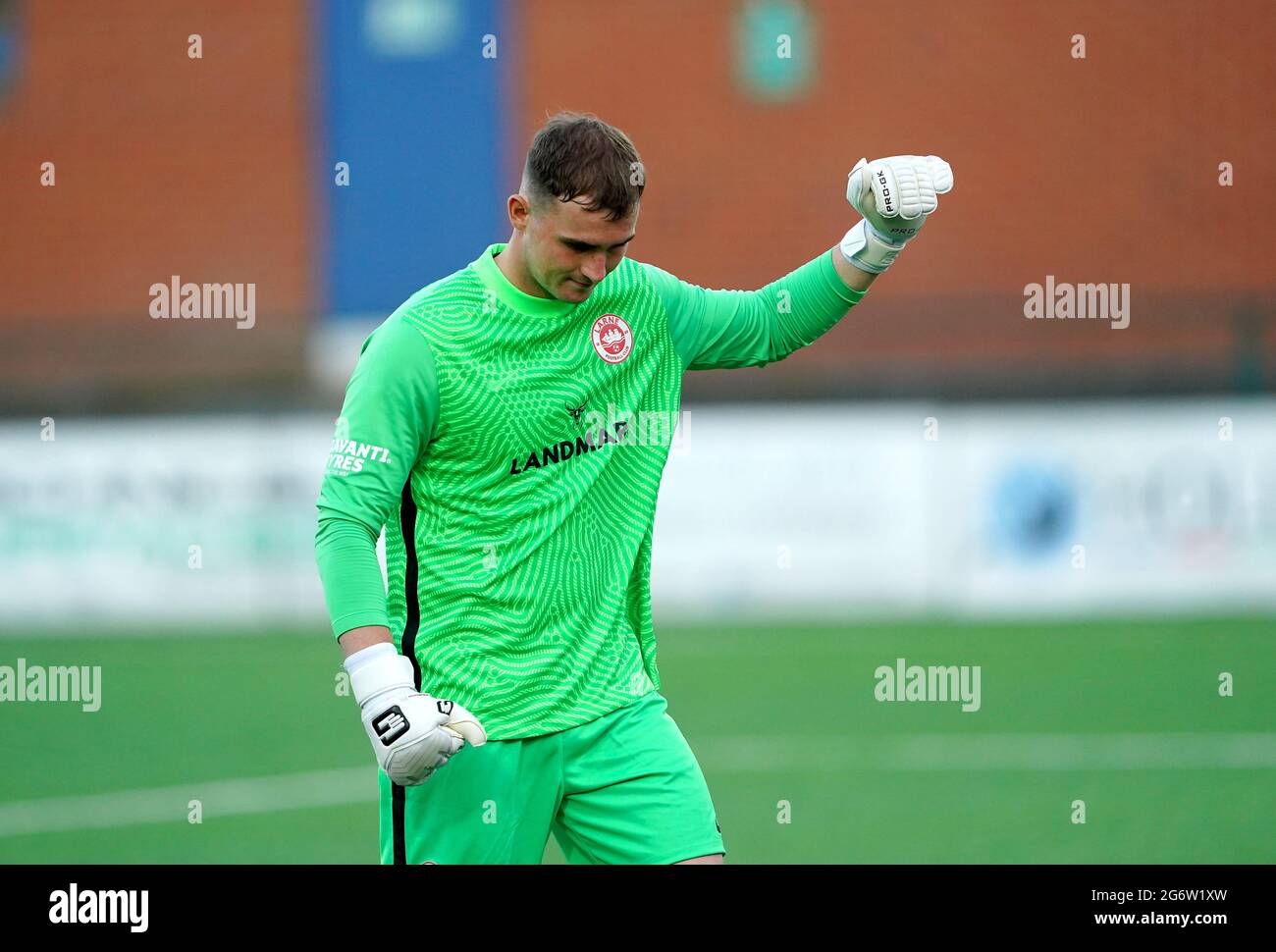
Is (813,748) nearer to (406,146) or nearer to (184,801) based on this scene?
(184,801)

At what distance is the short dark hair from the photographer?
12.6ft

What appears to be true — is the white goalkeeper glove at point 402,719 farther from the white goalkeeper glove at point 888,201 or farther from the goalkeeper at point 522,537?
the white goalkeeper glove at point 888,201

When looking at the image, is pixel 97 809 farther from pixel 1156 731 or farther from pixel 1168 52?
pixel 1168 52

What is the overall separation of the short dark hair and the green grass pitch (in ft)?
12.2

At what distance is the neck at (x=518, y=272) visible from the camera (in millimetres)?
4031

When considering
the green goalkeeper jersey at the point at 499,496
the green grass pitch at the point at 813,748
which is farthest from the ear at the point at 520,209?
the green grass pitch at the point at 813,748

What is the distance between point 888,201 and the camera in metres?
4.32

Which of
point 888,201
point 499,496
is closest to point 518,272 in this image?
point 499,496

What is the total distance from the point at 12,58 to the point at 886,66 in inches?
466

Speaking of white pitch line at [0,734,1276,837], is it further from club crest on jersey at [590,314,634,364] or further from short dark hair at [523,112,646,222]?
short dark hair at [523,112,646,222]

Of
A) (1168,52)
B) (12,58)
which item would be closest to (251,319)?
(12,58)

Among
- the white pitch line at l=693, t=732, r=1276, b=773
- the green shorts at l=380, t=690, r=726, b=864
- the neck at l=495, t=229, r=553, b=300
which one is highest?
the neck at l=495, t=229, r=553, b=300

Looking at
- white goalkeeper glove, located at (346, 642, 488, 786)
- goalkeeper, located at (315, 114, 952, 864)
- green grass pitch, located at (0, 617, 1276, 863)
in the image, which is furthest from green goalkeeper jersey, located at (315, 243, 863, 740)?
green grass pitch, located at (0, 617, 1276, 863)

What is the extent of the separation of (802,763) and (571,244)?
5.70 m
